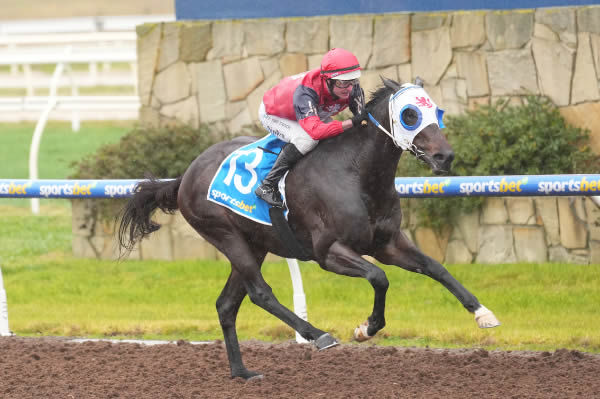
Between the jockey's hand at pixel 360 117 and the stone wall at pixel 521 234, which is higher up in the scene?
the jockey's hand at pixel 360 117

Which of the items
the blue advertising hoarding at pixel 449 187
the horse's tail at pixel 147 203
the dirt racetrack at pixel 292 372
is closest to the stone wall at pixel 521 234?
the dirt racetrack at pixel 292 372

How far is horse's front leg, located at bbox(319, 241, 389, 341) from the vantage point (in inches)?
203

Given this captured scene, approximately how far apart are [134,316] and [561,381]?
142 inches

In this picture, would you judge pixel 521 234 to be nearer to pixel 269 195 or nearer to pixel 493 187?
pixel 493 187

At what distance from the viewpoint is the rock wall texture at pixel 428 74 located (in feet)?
27.0

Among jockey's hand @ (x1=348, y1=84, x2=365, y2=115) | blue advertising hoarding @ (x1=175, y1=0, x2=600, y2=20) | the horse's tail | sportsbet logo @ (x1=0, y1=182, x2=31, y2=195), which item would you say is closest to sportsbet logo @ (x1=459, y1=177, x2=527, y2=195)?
jockey's hand @ (x1=348, y1=84, x2=365, y2=115)

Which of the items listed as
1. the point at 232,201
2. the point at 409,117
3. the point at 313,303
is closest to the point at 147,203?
the point at 232,201

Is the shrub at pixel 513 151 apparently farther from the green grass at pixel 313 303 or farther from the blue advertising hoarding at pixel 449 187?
the blue advertising hoarding at pixel 449 187

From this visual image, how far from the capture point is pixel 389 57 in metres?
9.17

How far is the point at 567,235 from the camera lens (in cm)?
807

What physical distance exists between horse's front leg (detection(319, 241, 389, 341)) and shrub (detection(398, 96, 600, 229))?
3.13 meters

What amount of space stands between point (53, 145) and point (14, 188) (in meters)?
9.95

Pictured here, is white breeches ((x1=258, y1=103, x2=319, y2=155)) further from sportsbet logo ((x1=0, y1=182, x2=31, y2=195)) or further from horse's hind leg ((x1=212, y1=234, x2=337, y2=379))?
sportsbet logo ((x1=0, y1=182, x2=31, y2=195))

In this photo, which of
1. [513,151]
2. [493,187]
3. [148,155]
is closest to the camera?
[493,187]
